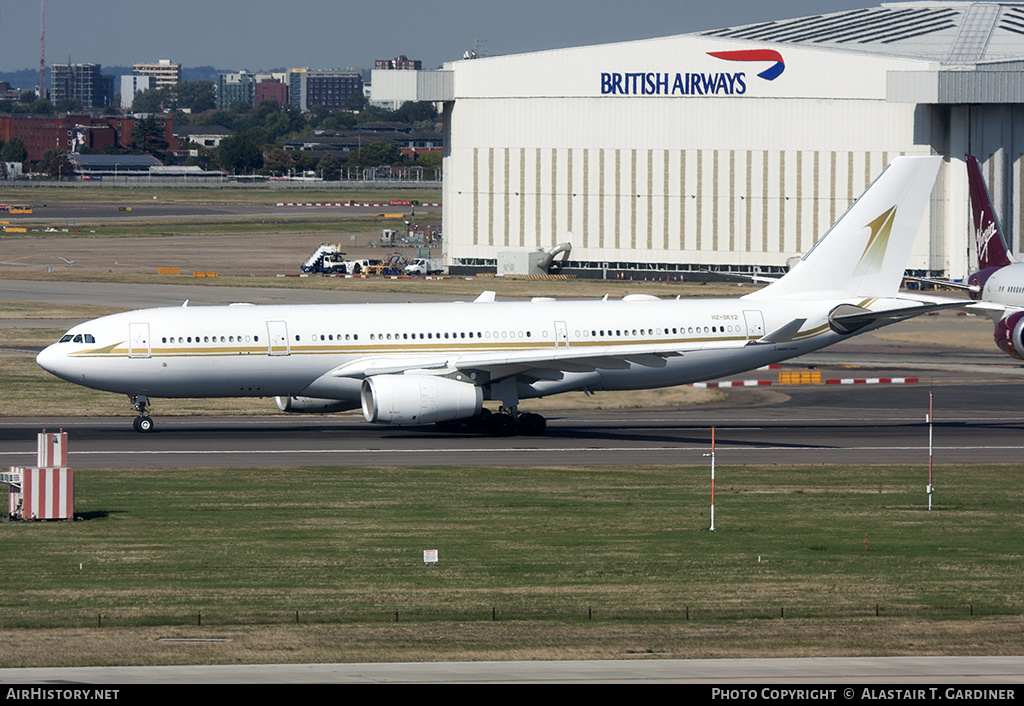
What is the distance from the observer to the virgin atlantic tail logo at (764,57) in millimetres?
105000

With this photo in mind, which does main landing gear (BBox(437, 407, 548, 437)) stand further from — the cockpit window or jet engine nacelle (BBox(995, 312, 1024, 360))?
jet engine nacelle (BBox(995, 312, 1024, 360))

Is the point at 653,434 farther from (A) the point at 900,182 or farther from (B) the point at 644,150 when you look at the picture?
(B) the point at 644,150

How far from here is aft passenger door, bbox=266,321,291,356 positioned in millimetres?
45781

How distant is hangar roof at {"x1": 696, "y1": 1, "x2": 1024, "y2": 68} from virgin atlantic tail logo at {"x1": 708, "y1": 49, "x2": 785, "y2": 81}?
11.1ft

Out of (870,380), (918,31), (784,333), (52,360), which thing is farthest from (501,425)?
(918,31)

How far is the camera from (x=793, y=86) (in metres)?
105

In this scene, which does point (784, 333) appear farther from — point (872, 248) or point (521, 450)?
point (521, 450)

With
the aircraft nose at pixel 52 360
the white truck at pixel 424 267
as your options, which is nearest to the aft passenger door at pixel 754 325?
the aircraft nose at pixel 52 360

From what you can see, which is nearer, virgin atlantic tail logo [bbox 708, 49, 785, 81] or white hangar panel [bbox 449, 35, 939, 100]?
white hangar panel [bbox 449, 35, 939, 100]

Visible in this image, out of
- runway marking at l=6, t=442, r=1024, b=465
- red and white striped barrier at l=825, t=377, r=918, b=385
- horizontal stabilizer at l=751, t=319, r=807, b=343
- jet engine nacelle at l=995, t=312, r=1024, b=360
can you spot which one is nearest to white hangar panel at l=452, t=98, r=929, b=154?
red and white striped barrier at l=825, t=377, r=918, b=385

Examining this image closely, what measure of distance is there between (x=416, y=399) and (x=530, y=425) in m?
5.11

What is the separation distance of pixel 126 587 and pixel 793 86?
87.4 meters

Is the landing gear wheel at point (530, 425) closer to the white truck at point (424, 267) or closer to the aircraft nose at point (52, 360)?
the aircraft nose at point (52, 360)
